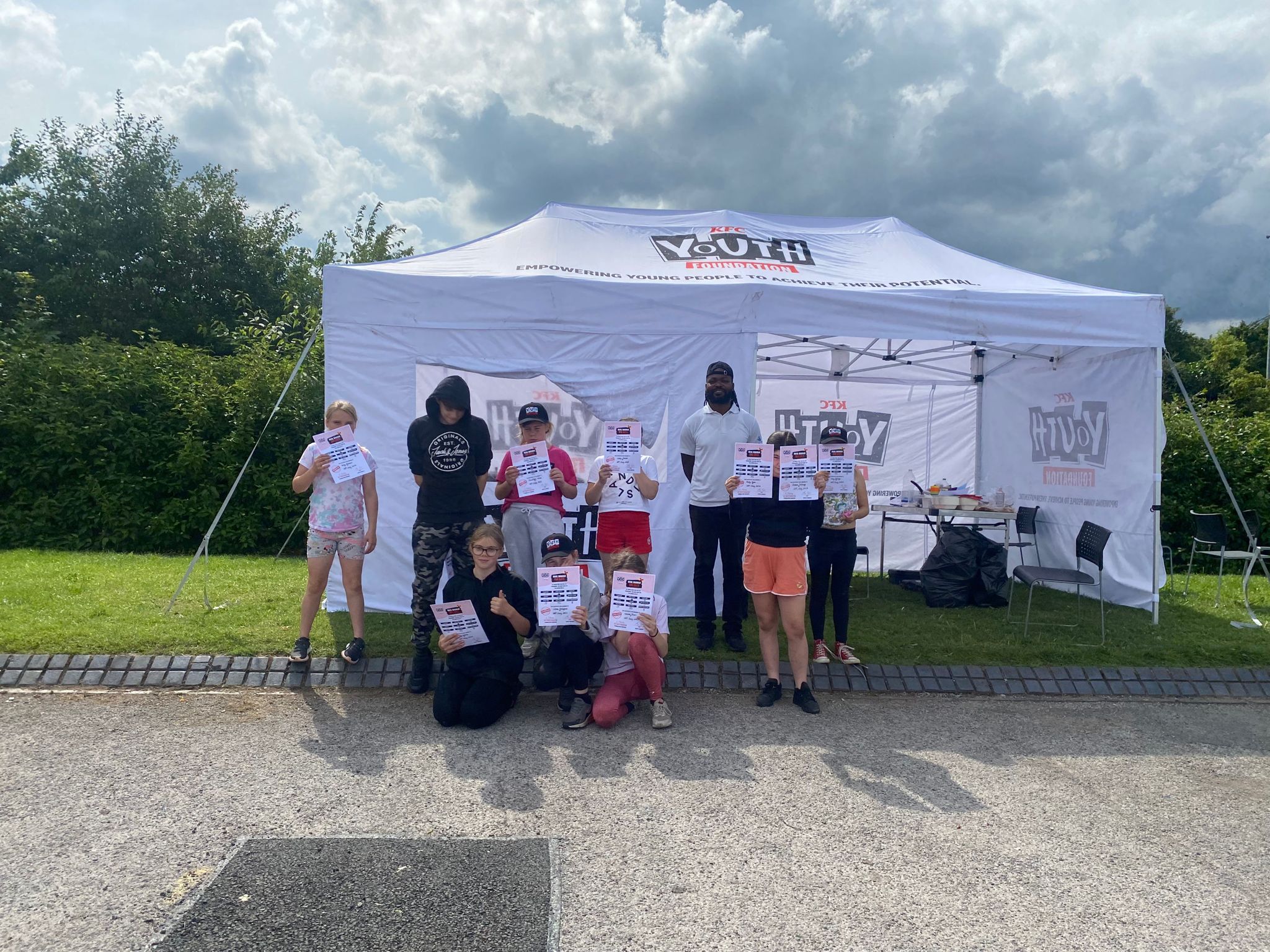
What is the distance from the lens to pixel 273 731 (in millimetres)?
4648

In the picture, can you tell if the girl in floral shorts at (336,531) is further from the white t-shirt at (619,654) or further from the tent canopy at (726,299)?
the white t-shirt at (619,654)

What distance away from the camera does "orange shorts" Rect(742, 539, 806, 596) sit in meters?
5.15

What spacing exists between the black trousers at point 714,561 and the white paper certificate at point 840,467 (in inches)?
39.3

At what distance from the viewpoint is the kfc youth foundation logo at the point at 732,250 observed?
24.6ft

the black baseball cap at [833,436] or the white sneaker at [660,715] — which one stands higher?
the black baseball cap at [833,436]

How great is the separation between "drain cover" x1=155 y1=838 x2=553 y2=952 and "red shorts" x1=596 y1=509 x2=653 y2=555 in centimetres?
280

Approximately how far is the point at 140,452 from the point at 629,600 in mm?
8335

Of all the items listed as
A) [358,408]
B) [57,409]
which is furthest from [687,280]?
[57,409]

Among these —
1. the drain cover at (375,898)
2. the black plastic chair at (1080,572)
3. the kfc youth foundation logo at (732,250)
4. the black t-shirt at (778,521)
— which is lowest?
the drain cover at (375,898)

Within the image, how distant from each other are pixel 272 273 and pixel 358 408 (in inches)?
837

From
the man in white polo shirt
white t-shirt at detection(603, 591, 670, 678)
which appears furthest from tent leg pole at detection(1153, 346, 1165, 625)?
white t-shirt at detection(603, 591, 670, 678)

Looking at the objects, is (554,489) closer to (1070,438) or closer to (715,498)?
(715,498)

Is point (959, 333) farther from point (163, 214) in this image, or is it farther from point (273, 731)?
point (163, 214)

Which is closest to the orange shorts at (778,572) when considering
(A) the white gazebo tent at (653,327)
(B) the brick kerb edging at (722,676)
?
(B) the brick kerb edging at (722,676)
